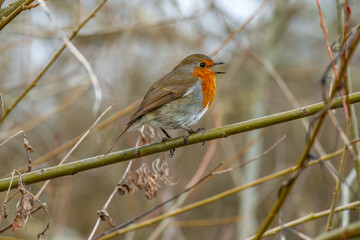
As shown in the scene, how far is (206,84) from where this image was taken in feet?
10.6

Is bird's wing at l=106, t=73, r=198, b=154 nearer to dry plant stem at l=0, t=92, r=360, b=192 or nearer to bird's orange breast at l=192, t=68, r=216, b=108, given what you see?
bird's orange breast at l=192, t=68, r=216, b=108

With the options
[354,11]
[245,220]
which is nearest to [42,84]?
[245,220]

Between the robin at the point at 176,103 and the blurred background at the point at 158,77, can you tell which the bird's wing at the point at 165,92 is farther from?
the blurred background at the point at 158,77

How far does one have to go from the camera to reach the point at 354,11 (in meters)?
4.57

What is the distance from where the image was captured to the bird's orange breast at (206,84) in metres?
3.17

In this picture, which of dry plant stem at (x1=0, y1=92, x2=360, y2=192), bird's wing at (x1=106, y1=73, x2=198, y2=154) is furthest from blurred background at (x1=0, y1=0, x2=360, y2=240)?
dry plant stem at (x1=0, y1=92, x2=360, y2=192)

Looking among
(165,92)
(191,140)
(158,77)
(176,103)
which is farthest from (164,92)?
(158,77)

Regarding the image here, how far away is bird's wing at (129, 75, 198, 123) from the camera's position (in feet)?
9.70

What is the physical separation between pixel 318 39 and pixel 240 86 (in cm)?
139

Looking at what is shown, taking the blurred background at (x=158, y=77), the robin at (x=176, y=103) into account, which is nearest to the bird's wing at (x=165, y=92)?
the robin at (x=176, y=103)

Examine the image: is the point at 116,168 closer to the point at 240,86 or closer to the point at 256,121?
the point at 240,86

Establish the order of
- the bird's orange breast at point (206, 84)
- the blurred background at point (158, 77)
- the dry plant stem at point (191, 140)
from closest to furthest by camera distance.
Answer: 1. the dry plant stem at point (191, 140)
2. the bird's orange breast at point (206, 84)
3. the blurred background at point (158, 77)

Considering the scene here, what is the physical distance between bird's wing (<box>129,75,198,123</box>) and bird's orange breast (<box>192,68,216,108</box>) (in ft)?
0.27

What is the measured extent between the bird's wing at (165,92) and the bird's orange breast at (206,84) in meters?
0.08
